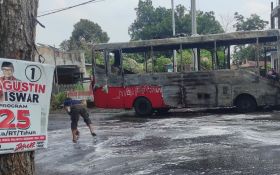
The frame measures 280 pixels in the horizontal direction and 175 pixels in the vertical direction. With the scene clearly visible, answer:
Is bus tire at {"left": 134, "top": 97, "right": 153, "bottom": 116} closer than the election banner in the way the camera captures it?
No

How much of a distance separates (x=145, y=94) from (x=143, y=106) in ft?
1.63

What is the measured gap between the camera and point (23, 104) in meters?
3.27

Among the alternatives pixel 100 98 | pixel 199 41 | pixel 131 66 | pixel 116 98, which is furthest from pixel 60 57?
pixel 199 41

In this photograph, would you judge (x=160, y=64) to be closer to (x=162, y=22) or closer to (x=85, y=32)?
(x=162, y=22)

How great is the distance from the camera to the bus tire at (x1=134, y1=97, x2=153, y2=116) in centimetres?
1864

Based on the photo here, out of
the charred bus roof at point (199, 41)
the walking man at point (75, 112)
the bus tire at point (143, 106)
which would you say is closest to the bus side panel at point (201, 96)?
the bus tire at point (143, 106)

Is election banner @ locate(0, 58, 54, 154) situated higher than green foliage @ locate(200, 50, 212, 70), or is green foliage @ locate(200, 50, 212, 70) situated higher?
green foliage @ locate(200, 50, 212, 70)

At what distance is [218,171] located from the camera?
25.7ft

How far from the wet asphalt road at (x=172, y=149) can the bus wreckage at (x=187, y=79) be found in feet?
6.39

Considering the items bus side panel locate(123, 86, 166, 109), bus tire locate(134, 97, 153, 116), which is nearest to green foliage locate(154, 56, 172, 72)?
bus side panel locate(123, 86, 166, 109)

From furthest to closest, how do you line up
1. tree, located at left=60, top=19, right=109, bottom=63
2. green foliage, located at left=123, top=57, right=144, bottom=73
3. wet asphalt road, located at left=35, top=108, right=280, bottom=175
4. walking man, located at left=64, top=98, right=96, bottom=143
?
tree, located at left=60, top=19, right=109, bottom=63 → green foliage, located at left=123, top=57, right=144, bottom=73 → walking man, located at left=64, top=98, right=96, bottom=143 → wet asphalt road, located at left=35, top=108, right=280, bottom=175

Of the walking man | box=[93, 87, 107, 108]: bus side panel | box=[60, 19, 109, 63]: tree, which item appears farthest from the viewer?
box=[60, 19, 109, 63]: tree

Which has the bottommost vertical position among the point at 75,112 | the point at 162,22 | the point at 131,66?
the point at 75,112

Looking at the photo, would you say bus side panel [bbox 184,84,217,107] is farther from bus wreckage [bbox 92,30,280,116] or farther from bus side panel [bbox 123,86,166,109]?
bus side panel [bbox 123,86,166,109]
